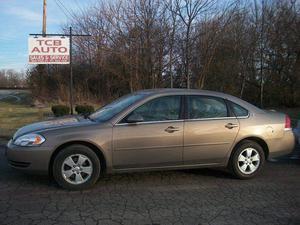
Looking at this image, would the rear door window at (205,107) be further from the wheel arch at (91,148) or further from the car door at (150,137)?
the wheel arch at (91,148)

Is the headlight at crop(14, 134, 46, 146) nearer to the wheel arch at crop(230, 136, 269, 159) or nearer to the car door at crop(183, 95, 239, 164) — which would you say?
the car door at crop(183, 95, 239, 164)

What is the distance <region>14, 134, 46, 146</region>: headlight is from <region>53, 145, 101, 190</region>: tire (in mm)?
325

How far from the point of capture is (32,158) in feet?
18.5

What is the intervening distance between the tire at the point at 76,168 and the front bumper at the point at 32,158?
0.46ft

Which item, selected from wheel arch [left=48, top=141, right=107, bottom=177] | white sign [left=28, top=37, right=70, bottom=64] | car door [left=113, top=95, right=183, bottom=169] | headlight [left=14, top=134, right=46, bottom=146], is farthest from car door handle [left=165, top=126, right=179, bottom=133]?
white sign [left=28, top=37, right=70, bottom=64]

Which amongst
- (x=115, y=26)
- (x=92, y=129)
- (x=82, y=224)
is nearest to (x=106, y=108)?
(x=92, y=129)

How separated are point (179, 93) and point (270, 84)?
20.5 metres

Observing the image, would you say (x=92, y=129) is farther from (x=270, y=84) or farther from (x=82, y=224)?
(x=270, y=84)

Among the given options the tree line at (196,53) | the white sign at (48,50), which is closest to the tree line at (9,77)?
the tree line at (196,53)

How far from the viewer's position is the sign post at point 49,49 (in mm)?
14411

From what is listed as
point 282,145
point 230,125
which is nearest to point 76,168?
point 230,125

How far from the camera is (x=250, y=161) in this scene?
6.48 metres

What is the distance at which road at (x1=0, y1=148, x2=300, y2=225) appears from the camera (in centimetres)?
464

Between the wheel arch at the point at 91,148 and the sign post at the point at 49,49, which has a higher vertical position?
the sign post at the point at 49,49
